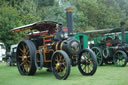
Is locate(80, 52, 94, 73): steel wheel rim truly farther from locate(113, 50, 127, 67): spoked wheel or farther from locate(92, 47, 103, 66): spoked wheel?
locate(92, 47, 103, 66): spoked wheel

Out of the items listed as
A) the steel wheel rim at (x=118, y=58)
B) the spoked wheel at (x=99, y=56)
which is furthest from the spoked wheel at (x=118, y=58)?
the spoked wheel at (x=99, y=56)

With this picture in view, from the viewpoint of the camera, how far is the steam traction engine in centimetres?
717

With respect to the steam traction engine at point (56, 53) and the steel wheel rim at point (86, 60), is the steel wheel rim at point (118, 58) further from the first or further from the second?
the steel wheel rim at point (86, 60)

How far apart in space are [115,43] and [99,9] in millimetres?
25646

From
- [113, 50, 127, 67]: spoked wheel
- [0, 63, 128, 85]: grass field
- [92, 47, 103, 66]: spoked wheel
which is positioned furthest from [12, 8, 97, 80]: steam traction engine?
[92, 47, 103, 66]: spoked wheel

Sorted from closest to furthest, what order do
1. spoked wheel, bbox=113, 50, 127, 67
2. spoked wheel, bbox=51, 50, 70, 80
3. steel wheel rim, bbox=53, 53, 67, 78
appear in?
spoked wheel, bbox=51, 50, 70, 80
steel wheel rim, bbox=53, 53, 67, 78
spoked wheel, bbox=113, 50, 127, 67

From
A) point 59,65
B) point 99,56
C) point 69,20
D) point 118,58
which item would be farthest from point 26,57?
point 99,56

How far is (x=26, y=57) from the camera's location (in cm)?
852

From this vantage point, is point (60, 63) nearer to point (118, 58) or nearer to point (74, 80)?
point (74, 80)

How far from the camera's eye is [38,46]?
8.59m

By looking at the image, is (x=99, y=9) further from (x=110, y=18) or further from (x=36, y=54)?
(x=36, y=54)

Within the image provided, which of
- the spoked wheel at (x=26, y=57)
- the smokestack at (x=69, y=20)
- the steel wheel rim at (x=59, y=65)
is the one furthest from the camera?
the spoked wheel at (x=26, y=57)

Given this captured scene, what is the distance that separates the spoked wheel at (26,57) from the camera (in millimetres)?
8180

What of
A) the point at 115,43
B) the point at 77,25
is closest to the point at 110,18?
the point at 77,25
